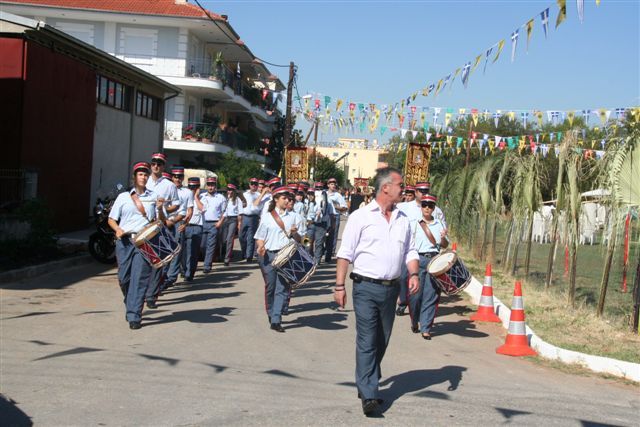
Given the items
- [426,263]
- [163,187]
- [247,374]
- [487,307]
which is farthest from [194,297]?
[247,374]

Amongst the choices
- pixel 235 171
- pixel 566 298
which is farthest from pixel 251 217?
pixel 235 171

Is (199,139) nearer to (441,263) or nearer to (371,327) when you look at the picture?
(441,263)

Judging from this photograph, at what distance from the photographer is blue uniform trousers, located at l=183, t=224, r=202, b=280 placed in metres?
14.9

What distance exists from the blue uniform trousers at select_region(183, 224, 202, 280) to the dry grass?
5646 millimetres

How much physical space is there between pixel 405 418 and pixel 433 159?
46.8 m

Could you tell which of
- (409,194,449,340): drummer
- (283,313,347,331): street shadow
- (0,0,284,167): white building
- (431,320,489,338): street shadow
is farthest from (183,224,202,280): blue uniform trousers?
(0,0,284,167): white building

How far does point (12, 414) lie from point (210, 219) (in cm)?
1079

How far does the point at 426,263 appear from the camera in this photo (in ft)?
36.0

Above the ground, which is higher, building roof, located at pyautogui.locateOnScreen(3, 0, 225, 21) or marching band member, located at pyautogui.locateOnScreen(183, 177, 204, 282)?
building roof, located at pyautogui.locateOnScreen(3, 0, 225, 21)

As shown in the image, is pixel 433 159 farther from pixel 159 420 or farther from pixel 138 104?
pixel 159 420

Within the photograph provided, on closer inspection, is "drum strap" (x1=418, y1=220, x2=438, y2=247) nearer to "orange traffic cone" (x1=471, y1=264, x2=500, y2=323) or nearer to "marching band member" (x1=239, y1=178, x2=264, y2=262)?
"orange traffic cone" (x1=471, y1=264, x2=500, y2=323)

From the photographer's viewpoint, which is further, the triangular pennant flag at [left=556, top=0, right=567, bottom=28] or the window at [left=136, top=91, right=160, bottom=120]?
the window at [left=136, top=91, right=160, bottom=120]

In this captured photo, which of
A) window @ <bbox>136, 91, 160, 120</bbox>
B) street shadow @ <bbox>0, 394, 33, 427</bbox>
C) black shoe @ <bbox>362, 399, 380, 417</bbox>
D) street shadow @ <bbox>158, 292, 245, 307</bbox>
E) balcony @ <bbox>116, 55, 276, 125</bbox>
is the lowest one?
street shadow @ <bbox>158, 292, 245, 307</bbox>

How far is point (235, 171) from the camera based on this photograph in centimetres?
3891
